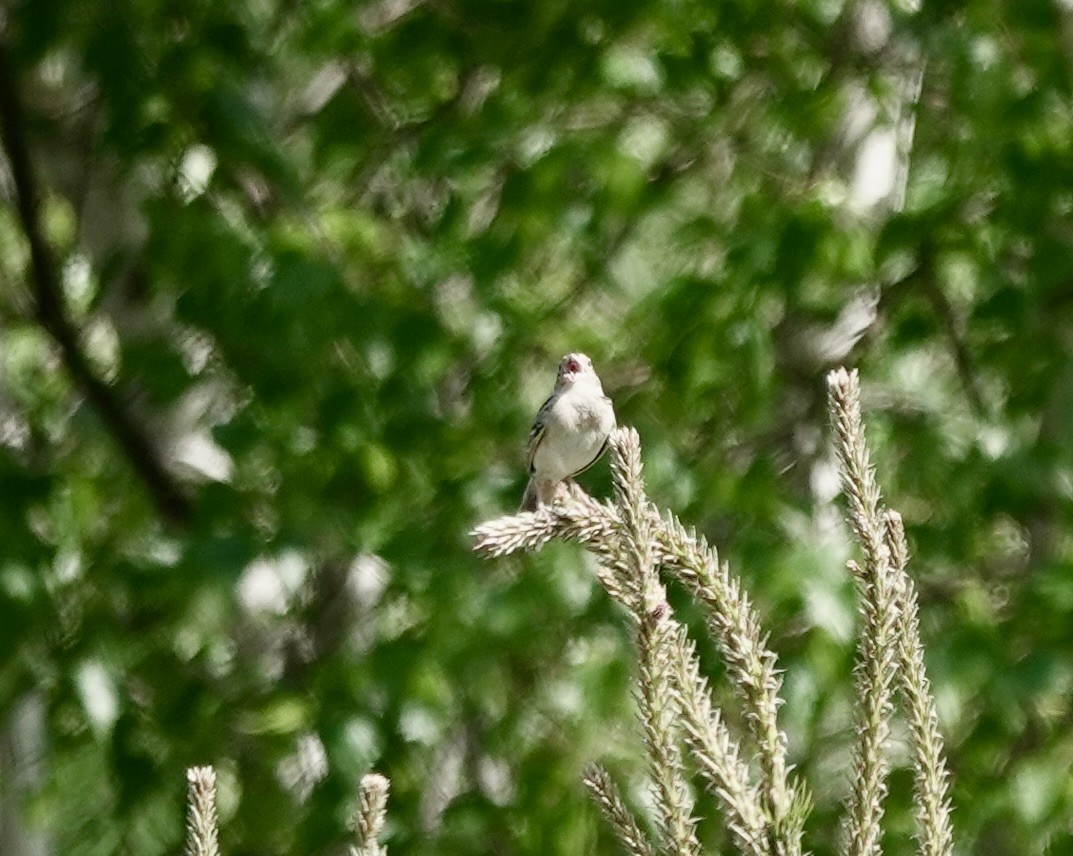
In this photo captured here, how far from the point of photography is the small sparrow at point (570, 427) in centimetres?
358

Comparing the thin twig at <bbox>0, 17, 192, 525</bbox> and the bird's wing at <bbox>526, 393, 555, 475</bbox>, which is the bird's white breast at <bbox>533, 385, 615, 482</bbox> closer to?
the bird's wing at <bbox>526, 393, 555, 475</bbox>

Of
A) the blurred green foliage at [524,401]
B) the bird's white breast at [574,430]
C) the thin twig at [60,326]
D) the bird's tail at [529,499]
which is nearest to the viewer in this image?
the bird's white breast at [574,430]

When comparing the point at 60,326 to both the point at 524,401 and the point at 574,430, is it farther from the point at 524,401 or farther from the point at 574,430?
the point at 574,430

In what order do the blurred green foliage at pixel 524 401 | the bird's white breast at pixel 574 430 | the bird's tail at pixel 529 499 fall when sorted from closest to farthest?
the bird's white breast at pixel 574 430 < the bird's tail at pixel 529 499 < the blurred green foliage at pixel 524 401

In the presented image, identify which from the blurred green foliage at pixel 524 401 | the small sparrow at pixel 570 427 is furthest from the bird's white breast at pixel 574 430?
the blurred green foliage at pixel 524 401

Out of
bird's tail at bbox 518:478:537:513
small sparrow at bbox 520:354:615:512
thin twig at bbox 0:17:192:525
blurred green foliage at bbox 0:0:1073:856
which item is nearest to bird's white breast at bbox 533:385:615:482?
small sparrow at bbox 520:354:615:512

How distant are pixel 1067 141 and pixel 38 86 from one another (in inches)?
139

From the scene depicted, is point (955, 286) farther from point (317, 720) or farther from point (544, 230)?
point (317, 720)

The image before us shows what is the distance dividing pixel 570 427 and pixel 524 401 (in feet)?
5.00

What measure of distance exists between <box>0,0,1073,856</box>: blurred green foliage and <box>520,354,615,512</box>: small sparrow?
35 cm

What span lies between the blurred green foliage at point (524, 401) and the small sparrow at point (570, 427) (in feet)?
1.14

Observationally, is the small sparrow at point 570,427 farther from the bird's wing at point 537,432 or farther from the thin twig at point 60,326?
the thin twig at point 60,326

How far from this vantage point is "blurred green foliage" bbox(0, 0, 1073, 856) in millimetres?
4055

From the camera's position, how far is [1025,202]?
4.14 m
